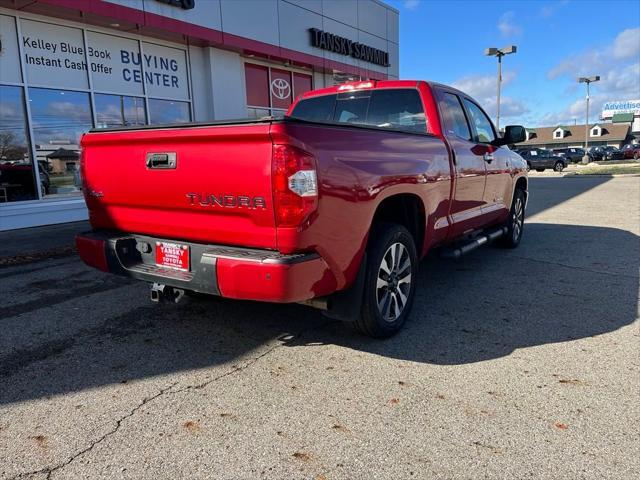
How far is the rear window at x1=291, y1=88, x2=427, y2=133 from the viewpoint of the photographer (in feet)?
Result: 15.3

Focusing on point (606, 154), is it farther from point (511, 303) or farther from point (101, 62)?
point (511, 303)

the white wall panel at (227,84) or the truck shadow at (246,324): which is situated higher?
the white wall panel at (227,84)

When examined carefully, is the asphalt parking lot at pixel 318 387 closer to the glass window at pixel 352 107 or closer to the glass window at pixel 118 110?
the glass window at pixel 352 107

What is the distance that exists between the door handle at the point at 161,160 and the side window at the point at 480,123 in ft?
11.6

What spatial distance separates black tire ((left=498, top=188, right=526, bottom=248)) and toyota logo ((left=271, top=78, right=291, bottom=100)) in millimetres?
9900

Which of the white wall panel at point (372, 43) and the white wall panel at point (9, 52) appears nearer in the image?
the white wall panel at point (9, 52)

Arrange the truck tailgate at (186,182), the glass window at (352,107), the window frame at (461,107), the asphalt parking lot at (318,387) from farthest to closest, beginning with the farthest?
the glass window at (352,107)
the window frame at (461,107)
the truck tailgate at (186,182)
the asphalt parking lot at (318,387)

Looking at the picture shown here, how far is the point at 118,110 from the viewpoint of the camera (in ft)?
37.2

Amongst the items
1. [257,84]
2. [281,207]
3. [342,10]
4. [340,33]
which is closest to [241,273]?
[281,207]

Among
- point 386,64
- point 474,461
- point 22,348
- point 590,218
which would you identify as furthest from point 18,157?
point 386,64

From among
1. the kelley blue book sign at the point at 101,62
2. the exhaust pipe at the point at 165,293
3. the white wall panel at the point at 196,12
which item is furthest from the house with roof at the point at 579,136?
the exhaust pipe at the point at 165,293

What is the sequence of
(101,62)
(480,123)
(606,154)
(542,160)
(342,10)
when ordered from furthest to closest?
1. (606,154)
2. (542,160)
3. (342,10)
4. (101,62)
5. (480,123)

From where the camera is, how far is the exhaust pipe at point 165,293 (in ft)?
11.4

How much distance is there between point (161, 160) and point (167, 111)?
393 inches
